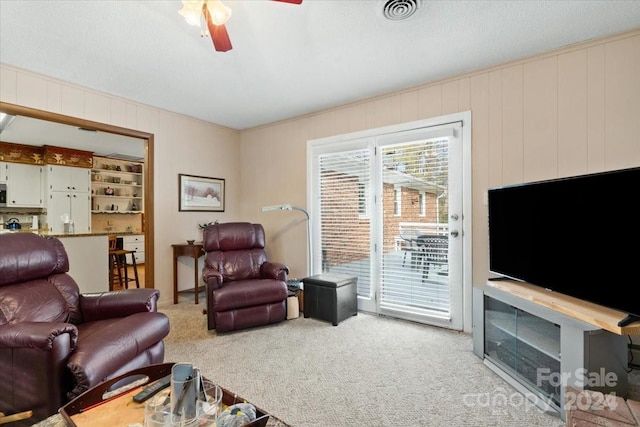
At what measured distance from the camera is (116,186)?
24.2ft

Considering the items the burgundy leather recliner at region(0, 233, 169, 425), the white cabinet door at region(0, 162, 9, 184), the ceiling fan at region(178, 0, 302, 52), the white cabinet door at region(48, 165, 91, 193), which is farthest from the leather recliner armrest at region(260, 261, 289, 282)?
the white cabinet door at region(0, 162, 9, 184)

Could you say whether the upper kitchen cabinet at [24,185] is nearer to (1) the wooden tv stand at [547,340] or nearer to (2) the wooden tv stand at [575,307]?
(1) the wooden tv stand at [547,340]

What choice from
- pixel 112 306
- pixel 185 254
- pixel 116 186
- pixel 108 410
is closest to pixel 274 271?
pixel 185 254

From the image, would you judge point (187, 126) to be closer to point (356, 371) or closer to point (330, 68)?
point (330, 68)

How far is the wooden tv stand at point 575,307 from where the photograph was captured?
1.49m

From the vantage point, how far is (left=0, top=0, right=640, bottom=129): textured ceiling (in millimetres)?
2084

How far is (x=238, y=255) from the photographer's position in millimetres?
3664

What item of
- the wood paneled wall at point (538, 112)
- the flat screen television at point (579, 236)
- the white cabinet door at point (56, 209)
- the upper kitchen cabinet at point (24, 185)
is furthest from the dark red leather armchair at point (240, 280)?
the upper kitchen cabinet at point (24, 185)

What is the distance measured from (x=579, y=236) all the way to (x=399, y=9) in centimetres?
187

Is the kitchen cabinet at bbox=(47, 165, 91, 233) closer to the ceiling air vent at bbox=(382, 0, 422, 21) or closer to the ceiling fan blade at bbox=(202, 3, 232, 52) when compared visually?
the ceiling fan blade at bbox=(202, 3, 232, 52)

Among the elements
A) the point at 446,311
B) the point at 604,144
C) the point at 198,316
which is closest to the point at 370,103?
the point at 604,144

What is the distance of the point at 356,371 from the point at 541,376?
Answer: 118 cm

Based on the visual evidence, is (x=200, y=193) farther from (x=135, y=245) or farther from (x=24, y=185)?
(x=24, y=185)

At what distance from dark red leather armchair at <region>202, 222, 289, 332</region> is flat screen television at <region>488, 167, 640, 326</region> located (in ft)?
7.26
